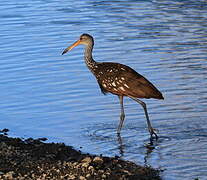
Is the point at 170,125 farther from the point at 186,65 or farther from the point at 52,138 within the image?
the point at 186,65

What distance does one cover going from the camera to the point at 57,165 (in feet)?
33.0

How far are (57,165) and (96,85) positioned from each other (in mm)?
5265

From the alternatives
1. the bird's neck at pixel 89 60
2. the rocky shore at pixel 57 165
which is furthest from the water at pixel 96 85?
the bird's neck at pixel 89 60

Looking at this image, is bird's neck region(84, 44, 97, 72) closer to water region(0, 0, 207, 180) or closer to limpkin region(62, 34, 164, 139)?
limpkin region(62, 34, 164, 139)

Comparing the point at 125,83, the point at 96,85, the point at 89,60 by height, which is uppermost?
the point at 89,60

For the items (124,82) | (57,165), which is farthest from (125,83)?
(57,165)

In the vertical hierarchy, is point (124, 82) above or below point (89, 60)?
below

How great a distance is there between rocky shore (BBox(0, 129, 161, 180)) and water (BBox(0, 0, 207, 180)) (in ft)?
1.47

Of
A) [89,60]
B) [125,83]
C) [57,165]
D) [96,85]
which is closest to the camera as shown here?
[57,165]

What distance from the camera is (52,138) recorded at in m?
12.1

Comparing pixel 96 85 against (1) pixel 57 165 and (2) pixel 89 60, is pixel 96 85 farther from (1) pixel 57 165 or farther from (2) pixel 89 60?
(1) pixel 57 165

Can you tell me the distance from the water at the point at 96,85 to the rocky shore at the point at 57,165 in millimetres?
450

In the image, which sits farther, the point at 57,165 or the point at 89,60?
the point at 89,60

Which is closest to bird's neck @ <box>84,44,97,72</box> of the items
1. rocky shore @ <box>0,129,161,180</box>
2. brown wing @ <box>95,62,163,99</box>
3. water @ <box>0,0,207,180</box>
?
brown wing @ <box>95,62,163,99</box>
